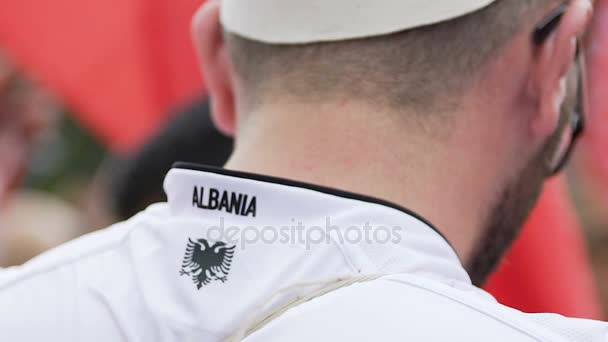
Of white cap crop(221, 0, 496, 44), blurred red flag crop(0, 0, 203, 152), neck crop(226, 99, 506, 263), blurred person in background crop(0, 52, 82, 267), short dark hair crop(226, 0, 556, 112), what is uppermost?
white cap crop(221, 0, 496, 44)

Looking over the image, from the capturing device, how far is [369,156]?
3.72 feet

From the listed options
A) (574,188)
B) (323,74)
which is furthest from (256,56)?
(574,188)

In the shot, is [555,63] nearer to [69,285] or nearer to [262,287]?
[262,287]

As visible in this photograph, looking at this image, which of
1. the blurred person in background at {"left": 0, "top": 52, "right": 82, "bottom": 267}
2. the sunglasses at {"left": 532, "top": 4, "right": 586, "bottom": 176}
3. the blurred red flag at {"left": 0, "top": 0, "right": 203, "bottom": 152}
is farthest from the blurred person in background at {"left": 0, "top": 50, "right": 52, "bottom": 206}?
the sunglasses at {"left": 532, "top": 4, "right": 586, "bottom": 176}

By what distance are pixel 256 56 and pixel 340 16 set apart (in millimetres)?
157

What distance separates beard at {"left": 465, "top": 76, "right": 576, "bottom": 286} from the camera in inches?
52.2

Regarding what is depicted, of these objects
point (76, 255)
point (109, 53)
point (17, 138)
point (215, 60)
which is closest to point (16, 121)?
point (17, 138)

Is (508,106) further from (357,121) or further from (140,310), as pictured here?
(140,310)

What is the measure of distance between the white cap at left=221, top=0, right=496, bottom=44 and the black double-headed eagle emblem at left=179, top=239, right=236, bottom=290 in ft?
1.04

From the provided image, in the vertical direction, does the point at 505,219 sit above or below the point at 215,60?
below

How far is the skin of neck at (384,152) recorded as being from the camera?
113 centimetres

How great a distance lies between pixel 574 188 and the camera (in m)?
6.59

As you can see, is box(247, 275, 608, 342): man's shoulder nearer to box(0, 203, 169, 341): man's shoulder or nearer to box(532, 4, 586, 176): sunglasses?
box(0, 203, 169, 341): man's shoulder

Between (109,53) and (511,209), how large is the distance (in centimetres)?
185
